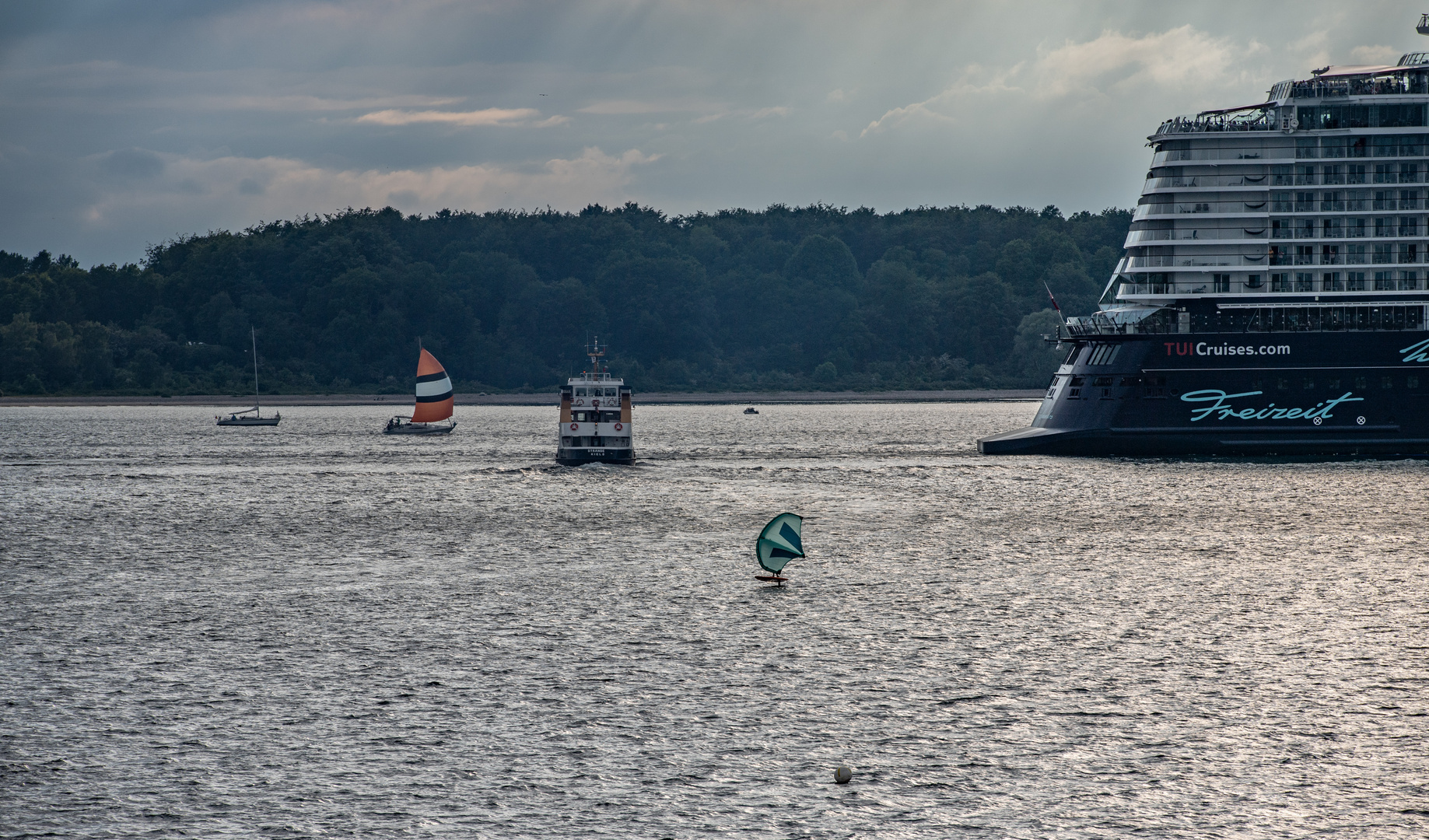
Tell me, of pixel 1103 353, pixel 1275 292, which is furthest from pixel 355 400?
pixel 1275 292

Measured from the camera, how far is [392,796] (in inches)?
575

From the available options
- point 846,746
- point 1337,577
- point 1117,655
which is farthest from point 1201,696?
point 1337,577

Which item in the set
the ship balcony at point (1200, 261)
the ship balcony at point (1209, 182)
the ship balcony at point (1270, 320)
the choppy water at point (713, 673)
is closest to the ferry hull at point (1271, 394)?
the ship balcony at point (1270, 320)

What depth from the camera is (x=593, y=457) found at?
7156 centimetres

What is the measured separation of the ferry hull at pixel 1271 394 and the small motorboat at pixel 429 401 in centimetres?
6362

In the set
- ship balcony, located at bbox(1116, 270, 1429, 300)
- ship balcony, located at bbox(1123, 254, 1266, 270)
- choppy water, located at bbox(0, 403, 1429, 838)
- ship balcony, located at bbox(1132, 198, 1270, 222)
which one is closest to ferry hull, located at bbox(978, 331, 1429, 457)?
ship balcony, located at bbox(1116, 270, 1429, 300)

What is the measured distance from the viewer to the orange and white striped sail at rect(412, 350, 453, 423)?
111 metres

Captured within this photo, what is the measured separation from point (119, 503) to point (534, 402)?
5736 inches

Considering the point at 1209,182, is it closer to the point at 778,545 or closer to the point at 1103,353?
the point at 1103,353

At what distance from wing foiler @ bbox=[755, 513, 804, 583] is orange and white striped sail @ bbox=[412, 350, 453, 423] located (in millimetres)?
82902

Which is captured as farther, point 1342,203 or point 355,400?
point 355,400

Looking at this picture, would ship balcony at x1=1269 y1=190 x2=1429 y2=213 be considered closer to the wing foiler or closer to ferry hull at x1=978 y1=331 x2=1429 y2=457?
ferry hull at x1=978 y1=331 x2=1429 y2=457

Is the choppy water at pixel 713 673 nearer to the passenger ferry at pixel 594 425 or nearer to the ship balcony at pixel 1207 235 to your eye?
the passenger ferry at pixel 594 425

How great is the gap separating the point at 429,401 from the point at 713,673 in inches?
3722
